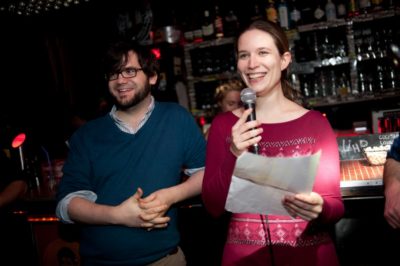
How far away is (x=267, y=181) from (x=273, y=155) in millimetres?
343

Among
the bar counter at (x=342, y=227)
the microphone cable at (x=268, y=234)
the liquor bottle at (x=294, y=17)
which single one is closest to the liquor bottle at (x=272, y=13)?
the liquor bottle at (x=294, y=17)

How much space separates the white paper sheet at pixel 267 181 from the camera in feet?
3.75

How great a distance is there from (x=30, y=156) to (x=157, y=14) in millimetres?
2731

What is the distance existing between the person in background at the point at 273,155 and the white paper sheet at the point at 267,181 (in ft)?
0.37

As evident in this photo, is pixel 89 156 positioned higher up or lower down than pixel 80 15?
lower down

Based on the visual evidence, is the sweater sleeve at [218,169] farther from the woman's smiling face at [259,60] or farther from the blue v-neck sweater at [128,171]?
the blue v-neck sweater at [128,171]

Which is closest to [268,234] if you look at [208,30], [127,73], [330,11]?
[127,73]

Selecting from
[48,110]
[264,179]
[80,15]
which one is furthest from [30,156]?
[264,179]

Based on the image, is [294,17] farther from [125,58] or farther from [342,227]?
[125,58]

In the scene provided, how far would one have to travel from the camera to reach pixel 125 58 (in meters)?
1.97

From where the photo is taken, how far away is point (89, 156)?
1890mm

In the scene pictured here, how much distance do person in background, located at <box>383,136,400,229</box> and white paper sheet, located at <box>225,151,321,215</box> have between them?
50 centimetres

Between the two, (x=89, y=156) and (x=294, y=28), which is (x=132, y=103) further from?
(x=294, y=28)

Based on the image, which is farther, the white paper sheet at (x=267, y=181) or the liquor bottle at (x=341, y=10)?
the liquor bottle at (x=341, y=10)
